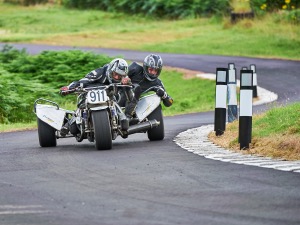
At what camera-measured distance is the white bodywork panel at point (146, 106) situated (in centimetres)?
1738

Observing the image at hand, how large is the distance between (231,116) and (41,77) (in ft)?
52.6

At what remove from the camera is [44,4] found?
7806cm

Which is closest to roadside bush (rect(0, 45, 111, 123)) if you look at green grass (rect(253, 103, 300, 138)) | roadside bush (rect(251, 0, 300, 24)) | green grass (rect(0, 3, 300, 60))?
green grass (rect(0, 3, 300, 60))

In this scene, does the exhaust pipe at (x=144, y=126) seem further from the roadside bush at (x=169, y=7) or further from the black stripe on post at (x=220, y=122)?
the roadside bush at (x=169, y=7)

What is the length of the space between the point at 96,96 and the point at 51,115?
1.39m

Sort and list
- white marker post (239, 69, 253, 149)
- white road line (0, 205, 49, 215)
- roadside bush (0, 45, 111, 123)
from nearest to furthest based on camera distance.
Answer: white road line (0, 205, 49, 215) < white marker post (239, 69, 253, 149) < roadside bush (0, 45, 111, 123)

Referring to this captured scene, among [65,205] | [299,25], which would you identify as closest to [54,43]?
[299,25]

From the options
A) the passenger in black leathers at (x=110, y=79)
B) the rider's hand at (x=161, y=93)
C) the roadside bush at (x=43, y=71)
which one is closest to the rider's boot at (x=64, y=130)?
the passenger in black leathers at (x=110, y=79)

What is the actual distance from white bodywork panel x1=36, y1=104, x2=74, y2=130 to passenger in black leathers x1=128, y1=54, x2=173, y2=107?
1282mm

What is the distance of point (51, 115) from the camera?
1705 centimetres

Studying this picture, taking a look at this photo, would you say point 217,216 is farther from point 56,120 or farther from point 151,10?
point 151,10

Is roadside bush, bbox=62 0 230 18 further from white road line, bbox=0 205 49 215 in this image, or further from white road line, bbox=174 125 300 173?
white road line, bbox=0 205 49 215

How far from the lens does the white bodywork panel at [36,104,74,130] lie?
17.0 metres

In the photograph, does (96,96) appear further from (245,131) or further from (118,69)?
(245,131)
